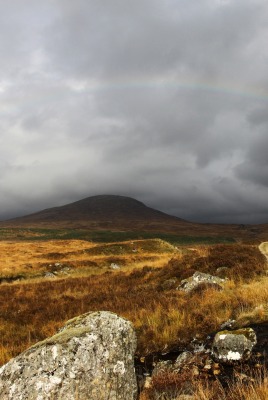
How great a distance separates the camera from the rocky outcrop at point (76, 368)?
4863 mm

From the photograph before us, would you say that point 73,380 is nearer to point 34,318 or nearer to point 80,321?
point 80,321

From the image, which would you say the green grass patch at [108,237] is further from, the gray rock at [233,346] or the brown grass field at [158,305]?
the gray rock at [233,346]

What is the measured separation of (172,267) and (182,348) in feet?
56.1

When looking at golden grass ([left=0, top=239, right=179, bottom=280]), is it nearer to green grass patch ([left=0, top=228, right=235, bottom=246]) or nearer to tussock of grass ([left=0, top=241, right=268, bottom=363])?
tussock of grass ([left=0, top=241, right=268, bottom=363])

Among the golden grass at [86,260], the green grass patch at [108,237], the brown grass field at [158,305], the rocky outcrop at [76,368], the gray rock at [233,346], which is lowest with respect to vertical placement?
the green grass patch at [108,237]

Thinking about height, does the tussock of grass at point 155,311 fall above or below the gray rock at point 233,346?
below

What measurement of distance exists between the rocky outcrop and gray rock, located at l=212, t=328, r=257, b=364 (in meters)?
2.28

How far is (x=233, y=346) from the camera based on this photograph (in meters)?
7.01

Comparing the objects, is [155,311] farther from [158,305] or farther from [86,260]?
[86,260]

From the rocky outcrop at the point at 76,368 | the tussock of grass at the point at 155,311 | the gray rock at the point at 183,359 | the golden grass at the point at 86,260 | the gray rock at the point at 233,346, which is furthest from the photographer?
the golden grass at the point at 86,260

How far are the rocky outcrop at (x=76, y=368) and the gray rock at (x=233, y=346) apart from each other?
228 cm

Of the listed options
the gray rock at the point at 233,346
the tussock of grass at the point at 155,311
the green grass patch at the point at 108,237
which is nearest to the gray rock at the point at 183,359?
the gray rock at the point at 233,346

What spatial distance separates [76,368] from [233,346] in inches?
149

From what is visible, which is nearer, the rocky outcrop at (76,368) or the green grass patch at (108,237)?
the rocky outcrop at (76,368)
